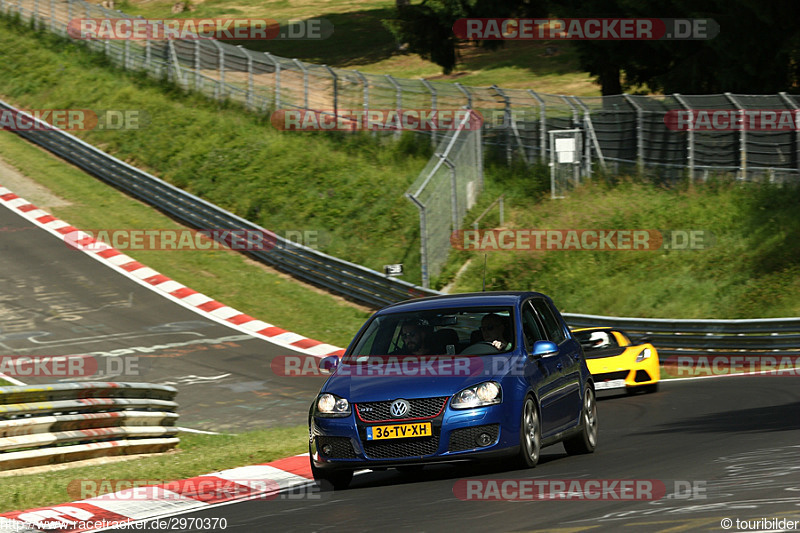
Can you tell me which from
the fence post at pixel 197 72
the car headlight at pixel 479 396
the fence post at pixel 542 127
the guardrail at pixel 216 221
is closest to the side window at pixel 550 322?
the car headlight at pixel 479 396

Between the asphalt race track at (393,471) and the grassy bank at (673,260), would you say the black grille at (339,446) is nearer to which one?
the asphalt race track at (393,471)

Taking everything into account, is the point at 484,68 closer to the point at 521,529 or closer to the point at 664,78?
the point at 664,78

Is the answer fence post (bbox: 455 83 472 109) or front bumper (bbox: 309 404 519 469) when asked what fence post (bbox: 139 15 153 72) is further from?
front bumper (bbox: 309 404 519 469)

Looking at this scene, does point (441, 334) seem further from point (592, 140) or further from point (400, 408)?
point (592, 140)

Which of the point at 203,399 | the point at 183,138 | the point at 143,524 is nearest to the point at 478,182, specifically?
the point at 183,138

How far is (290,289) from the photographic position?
2841 centimetres

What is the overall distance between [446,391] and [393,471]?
202 centimetres

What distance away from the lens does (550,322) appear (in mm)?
11094

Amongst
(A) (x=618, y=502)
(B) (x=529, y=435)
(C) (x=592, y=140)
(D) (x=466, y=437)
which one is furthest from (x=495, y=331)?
(C) (x=592, y=140)

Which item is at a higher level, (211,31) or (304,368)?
(211,31)

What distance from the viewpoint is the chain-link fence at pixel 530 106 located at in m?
27.2

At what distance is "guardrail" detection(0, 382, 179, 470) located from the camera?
11.0 m

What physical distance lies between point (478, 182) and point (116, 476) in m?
21.3

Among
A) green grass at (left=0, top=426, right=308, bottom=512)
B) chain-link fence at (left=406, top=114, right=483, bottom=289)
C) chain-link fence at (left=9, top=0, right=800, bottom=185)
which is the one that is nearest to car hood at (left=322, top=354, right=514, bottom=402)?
green grass at (left=0, top=426, right=308, bottom=512)
